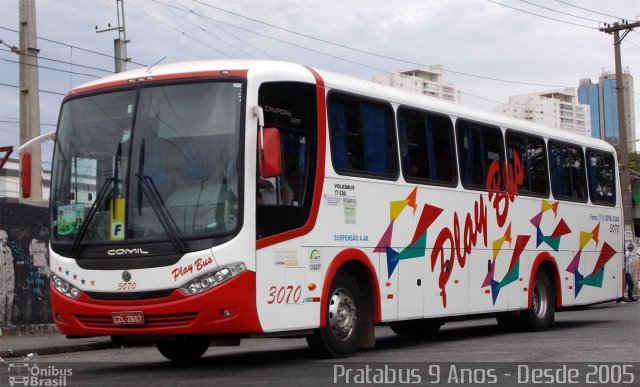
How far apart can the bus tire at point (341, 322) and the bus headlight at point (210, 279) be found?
1682 mm

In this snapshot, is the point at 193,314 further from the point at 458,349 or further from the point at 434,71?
the point at 434,71

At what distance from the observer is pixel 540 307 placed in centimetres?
1781

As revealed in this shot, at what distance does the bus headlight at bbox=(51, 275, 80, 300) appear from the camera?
11.2 metres

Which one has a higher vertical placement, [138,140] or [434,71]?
[434,71]

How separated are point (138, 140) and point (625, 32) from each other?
33.0 m

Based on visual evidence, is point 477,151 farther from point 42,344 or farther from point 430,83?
point 430,83

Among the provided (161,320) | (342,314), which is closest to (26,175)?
(161,320)

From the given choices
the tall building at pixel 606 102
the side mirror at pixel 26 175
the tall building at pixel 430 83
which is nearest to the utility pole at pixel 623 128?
the side mirror at pixel 26 175

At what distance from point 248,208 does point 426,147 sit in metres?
4.50

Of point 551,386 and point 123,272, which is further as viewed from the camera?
point 123,272

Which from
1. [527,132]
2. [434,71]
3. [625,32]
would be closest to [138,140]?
[527,132]

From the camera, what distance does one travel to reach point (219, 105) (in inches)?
434

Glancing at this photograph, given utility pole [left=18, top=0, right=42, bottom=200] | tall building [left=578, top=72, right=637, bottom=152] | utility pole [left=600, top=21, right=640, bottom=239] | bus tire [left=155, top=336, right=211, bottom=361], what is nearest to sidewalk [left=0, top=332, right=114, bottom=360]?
bus tire [left=155, top=336, right=211, bottom=361]

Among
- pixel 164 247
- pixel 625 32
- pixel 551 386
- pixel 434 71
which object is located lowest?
pixel 551 386
